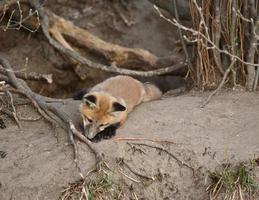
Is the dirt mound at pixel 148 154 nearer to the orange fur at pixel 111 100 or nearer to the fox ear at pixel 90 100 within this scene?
the orange fur at pixel 111 100

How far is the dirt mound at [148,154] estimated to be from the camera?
5.44 meters

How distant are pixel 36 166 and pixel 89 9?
160 inches

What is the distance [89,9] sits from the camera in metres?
9.08

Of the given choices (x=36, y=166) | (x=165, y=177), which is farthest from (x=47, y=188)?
(x=165, y=177)

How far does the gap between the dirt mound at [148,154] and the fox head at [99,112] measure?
17 centimetres

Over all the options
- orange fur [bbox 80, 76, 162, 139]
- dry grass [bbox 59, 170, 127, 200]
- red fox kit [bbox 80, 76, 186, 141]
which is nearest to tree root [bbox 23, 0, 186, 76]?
orange fur [bbox 80, 76, 162, 139]

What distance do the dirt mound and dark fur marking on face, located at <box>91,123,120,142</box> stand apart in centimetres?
6

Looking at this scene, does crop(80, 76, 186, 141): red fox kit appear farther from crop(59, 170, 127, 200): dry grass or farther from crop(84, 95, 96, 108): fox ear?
crop(59, 170, 127, 200): dry grass

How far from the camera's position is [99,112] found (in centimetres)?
609

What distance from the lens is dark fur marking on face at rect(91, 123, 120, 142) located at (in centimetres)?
596

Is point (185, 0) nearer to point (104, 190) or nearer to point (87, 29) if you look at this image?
point (87, 29)

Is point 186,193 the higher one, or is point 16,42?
point 16,42

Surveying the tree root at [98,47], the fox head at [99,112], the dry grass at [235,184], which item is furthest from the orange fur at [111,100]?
the dry grass at [235,184]

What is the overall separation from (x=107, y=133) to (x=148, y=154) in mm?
552
